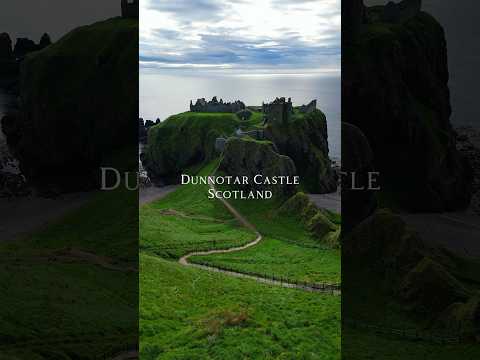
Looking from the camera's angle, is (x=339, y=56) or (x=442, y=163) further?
(x=442, y=163)

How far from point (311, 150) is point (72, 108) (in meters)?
6.91

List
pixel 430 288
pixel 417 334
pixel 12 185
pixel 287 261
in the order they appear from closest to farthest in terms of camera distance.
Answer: pixel 417 334 < pixel 430 288 < pixel 287 261 < pixel 12 185

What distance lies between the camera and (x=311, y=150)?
46.1 ft

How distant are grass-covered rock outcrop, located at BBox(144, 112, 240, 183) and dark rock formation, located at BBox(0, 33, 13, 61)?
4.63m

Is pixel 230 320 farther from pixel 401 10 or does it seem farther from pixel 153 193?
pixel 401 10

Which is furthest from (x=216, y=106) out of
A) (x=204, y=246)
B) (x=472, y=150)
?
(x=472, y=150)

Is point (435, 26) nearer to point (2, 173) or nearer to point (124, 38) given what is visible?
point (124, 38)

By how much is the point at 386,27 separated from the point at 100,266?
10.5 metres

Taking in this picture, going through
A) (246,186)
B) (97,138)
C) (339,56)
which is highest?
(339,56)

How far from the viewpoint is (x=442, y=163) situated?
586 inches

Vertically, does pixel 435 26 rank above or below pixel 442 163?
above

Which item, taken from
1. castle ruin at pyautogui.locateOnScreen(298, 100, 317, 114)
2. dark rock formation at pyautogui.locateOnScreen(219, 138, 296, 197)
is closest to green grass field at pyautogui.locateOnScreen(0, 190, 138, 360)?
dark rock formation at pyautogui.locateOnScreen(219, 138, 296, 197)

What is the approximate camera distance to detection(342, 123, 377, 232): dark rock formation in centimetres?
1415

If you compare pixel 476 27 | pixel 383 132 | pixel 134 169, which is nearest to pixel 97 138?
pixel 134 169
